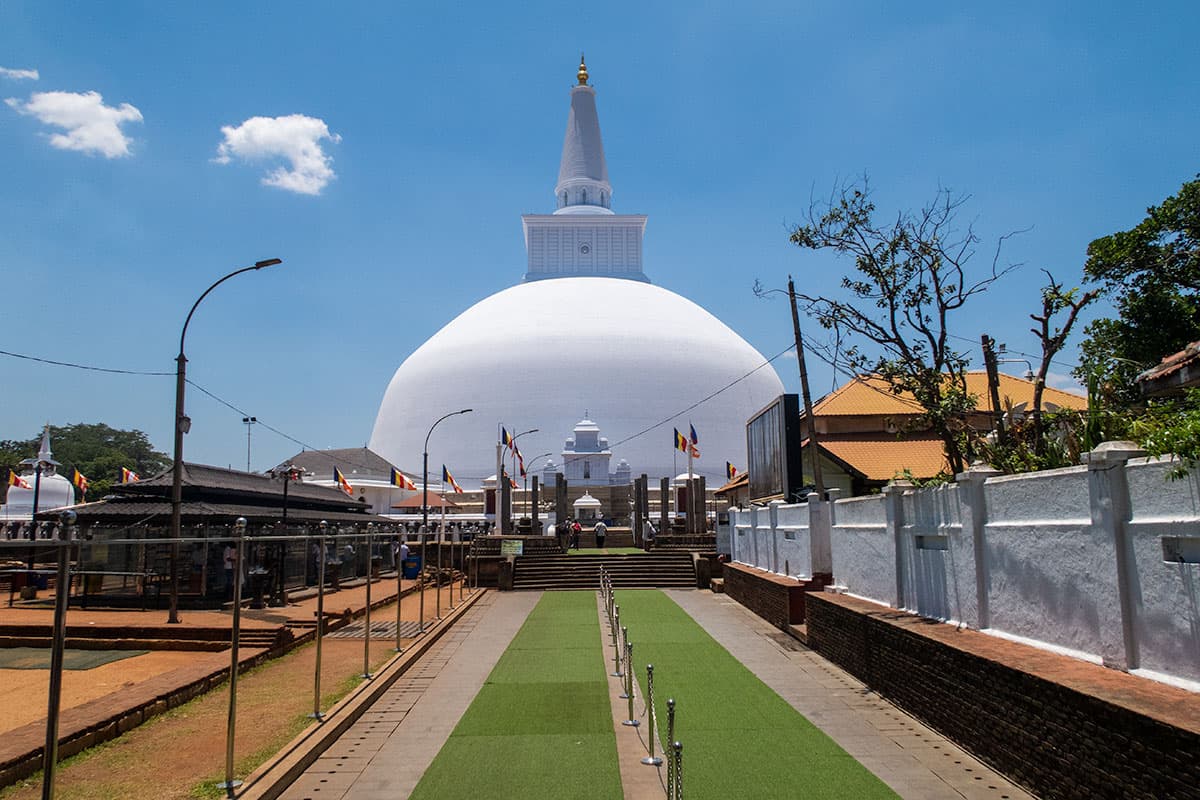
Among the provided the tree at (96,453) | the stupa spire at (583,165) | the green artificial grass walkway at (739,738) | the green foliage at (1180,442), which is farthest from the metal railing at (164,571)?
the tree at (96,453)

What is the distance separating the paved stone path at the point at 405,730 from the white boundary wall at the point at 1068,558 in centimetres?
566

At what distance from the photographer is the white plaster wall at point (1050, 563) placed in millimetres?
7352

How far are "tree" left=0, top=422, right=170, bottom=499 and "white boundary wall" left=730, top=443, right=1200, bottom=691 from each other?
69710 millimetres

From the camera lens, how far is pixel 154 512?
2138cm

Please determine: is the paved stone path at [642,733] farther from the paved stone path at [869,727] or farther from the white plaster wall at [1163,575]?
the white plaster wall at [1163,575]

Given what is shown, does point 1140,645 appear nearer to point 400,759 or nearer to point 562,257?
point 400,759

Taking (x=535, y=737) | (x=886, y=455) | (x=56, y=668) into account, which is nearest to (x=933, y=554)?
(x=535, y=737)

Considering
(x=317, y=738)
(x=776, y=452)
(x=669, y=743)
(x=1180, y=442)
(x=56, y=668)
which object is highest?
(x=776, y=452)

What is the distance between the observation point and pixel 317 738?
29.8 ft

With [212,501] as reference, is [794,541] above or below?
below

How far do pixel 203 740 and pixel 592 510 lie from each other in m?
42.5

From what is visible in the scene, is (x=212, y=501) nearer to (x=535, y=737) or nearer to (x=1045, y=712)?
(x=535, y=737)

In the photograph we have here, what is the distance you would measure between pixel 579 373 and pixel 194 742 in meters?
50.3

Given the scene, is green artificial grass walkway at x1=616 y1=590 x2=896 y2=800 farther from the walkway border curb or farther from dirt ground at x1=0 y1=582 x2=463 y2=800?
dirt ground at x1=0 y1=582 x2=463 y2=800
